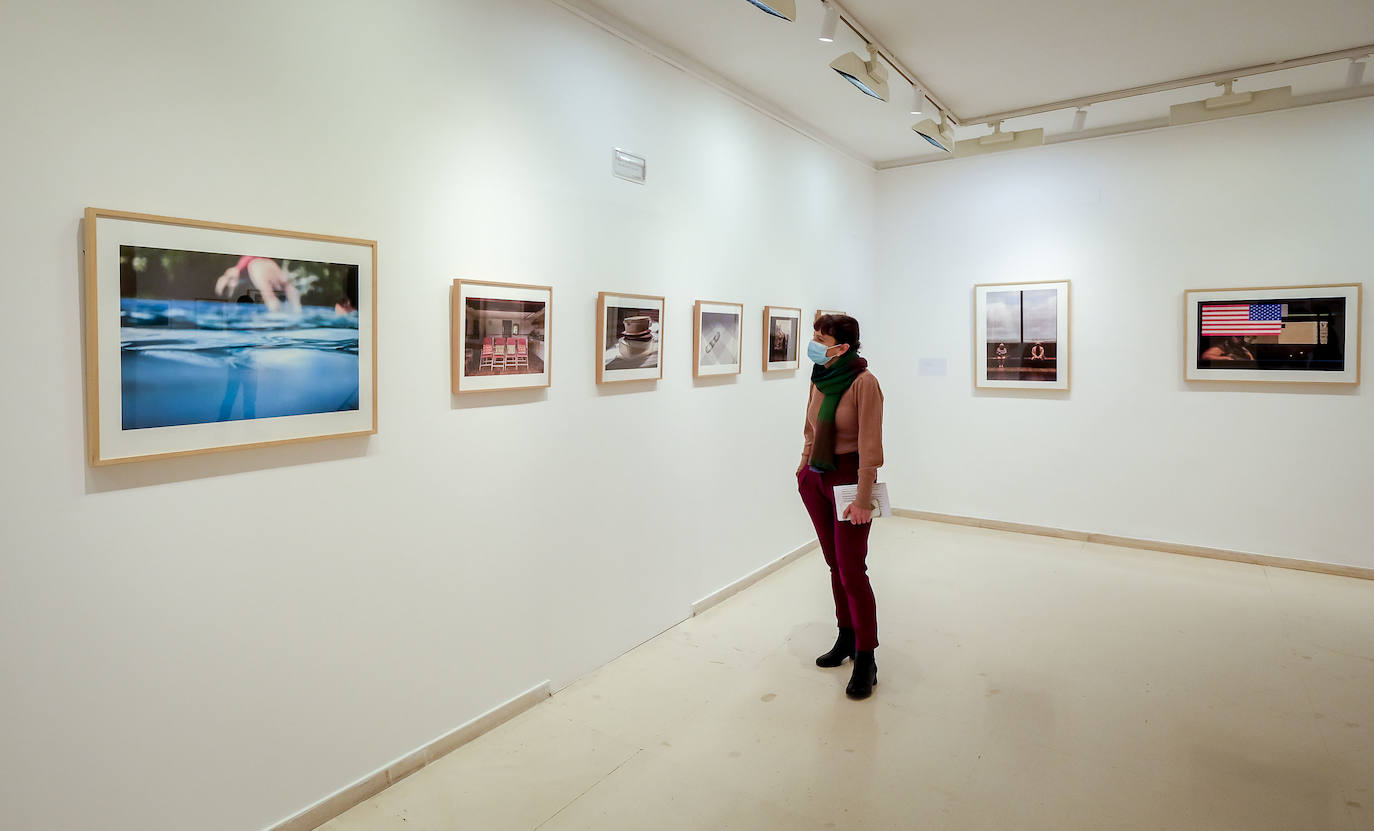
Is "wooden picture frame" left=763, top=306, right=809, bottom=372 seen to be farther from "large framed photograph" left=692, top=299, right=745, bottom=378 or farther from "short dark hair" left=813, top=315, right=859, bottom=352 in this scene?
"short dark hair" left=813, top=315, right=859, bottom=352

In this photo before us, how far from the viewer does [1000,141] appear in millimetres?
5855

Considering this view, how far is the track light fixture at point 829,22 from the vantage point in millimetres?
3762

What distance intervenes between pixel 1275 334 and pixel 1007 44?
3.11 meters

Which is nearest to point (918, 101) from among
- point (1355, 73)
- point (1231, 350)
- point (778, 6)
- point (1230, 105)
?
point (1230, 105)

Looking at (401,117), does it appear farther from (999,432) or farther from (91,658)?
(999,432)

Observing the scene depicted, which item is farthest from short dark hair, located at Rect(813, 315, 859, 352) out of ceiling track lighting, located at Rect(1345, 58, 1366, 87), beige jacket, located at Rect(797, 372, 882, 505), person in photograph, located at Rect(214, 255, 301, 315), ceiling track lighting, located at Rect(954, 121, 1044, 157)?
ceiling track lighting, located at Rect(1345, 58, 1366, 87)

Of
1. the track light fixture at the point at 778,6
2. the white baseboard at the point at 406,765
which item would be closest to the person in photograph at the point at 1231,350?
the track light fixture at the point at 778,6

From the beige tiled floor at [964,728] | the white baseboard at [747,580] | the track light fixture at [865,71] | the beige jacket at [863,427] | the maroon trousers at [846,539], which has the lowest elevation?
the beige tiled floor at [964,728]

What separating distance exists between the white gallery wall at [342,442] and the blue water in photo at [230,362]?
0.47ft

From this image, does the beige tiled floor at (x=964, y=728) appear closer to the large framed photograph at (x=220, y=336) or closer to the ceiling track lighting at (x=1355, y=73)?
the large framed photograph at (x=220, y=336)

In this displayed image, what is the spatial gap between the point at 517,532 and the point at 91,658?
1.60 m

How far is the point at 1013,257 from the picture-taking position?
21.7 ft

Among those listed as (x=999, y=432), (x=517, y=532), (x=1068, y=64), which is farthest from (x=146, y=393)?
(x=999, y=432)

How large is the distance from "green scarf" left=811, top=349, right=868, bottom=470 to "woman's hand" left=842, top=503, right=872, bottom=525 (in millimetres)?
227
